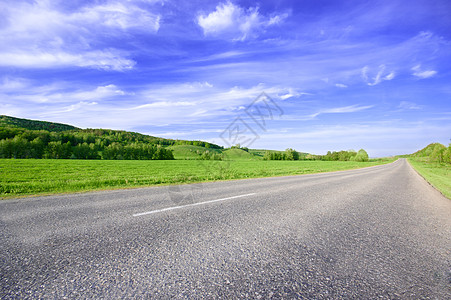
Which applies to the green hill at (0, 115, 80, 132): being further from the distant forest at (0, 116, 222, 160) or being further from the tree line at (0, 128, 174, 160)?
the tree line at (0, 128, 174, 160)

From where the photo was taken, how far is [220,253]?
3.04m

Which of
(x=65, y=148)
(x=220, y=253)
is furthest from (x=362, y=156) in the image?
(x=65, y=148)

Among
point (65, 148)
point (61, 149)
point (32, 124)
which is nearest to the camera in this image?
point (61, 149)

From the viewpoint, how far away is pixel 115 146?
3430 inches

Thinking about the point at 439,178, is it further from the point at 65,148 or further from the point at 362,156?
the point at 65,148

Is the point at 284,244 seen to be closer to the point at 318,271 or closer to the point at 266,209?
the point at 318,271

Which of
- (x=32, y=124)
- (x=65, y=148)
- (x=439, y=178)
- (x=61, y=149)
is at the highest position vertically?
(x=32, y=124)

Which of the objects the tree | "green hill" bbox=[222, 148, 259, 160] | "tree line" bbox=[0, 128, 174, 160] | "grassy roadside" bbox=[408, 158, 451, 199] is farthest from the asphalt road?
the tree

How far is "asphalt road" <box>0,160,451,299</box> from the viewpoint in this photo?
221 centimetres

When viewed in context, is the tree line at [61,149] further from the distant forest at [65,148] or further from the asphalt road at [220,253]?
the asphalt road at [220,253]

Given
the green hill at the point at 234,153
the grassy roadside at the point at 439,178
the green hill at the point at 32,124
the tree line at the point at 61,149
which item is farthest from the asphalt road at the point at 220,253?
the green hill at the point at 32,124

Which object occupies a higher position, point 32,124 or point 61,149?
point 32,124

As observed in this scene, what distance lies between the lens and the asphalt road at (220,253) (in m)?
2.21

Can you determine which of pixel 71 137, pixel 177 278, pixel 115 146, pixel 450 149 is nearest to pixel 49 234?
pixel 177 278
